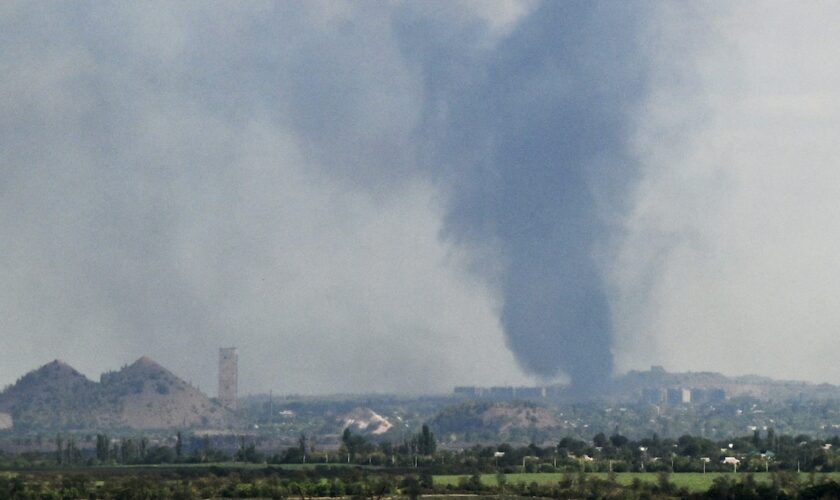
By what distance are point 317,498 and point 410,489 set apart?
10.6 m

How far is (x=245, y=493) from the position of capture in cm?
19638

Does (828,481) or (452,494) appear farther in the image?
(452,494)

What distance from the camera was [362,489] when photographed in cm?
19675

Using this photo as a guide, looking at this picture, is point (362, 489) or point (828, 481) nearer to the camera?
point (828, 481)

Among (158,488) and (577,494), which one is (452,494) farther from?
(158,488)

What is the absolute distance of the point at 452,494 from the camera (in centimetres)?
19612

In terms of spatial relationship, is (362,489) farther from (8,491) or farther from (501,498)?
(8,491)

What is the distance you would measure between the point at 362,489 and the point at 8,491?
129 feet

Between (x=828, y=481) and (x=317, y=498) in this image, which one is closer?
(x=828, y=481)

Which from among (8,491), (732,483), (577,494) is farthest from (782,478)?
(8,491)

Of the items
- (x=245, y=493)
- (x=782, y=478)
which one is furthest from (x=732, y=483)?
(x=245, y=493)

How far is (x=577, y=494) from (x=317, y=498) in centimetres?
2895

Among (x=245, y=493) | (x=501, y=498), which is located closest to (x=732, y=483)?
(x=501, y=498)

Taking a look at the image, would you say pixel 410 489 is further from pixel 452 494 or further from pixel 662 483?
pixel 662 483
